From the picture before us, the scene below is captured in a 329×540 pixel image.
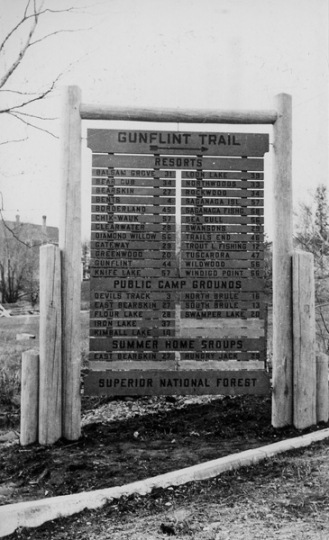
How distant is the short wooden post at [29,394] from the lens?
15.7ft

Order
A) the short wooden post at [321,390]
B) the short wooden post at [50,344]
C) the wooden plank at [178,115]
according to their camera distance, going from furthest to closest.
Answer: the short wooden post at [321,390], the wooden plank at [178,115], the short wooden post at [50,344]

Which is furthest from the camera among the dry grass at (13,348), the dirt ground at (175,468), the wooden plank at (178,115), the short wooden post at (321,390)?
the dry grass at (13,348)

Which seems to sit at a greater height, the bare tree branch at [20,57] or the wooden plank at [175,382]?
the bare tree branch at [20,57]

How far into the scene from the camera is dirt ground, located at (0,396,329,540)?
316 cm

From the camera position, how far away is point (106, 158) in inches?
197

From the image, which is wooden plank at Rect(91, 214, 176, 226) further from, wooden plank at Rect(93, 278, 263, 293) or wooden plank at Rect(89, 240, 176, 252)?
wooden plank at Rect(93, 278, 263, 293)

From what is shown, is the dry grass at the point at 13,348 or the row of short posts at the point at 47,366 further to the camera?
the dry grass at the point at 13,348

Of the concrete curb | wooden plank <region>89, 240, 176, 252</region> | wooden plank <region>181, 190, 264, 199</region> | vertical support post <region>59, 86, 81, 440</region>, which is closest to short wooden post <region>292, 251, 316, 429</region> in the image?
wooden plank <region>181, 190, 264, 199</region>

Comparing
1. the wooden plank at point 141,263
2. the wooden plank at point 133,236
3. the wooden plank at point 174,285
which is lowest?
the wooden plank at point 174,285

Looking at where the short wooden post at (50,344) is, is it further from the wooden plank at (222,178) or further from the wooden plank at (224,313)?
the wooden plank at (222,178)

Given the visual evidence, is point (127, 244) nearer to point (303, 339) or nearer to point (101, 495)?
point (303, 339)

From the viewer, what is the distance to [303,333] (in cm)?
510

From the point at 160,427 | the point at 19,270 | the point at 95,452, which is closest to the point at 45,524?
the point at 95,452

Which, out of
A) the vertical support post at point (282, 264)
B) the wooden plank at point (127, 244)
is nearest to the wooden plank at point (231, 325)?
the vertical support post at point (282, 264)
